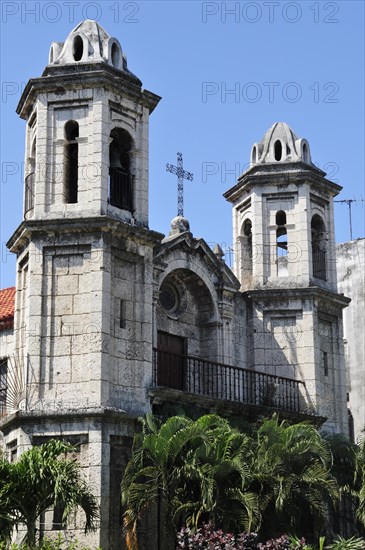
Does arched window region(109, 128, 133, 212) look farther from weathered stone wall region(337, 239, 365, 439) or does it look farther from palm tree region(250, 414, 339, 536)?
weathered stone wall region(337, 239, 365, 439)

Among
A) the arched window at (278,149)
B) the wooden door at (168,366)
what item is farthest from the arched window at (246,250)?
the wooden door at (168,366)

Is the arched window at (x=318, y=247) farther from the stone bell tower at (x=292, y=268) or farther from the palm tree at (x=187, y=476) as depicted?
the palm tree at (x=187, y=476)

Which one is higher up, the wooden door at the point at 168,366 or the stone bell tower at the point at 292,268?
the stone bell tower at the point at 292,268

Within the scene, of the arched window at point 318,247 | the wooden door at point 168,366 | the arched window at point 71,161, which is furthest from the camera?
the arched window at point 318,247

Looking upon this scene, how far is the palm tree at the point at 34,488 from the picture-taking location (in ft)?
60.8

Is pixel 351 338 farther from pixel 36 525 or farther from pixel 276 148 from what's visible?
Result: pixel 36 525

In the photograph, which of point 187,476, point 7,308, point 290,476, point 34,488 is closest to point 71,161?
point 7,308

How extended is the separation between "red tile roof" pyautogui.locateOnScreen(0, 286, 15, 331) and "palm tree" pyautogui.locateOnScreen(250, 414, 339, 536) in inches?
288

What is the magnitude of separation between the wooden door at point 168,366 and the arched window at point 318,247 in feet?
18.5

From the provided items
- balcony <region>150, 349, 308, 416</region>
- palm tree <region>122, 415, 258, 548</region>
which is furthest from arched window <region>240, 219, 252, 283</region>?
palm tree <region>122, 415, 258, 548</region>

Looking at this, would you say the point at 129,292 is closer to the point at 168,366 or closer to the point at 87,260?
the point at 87,260

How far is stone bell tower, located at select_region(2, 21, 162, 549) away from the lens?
21.2 m

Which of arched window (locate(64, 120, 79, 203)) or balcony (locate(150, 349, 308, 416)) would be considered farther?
balcony (locate(150, 349, 308, 416))

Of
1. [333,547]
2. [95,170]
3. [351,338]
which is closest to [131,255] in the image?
[95,170]
